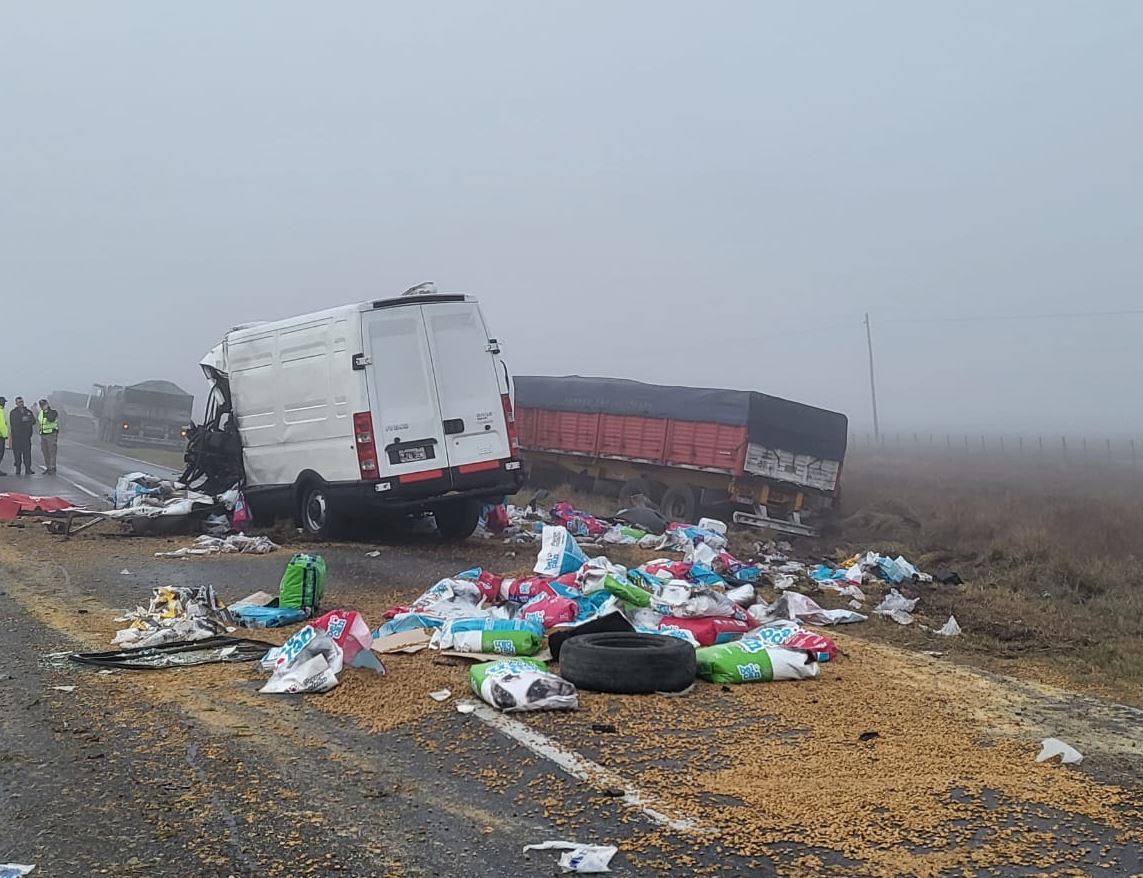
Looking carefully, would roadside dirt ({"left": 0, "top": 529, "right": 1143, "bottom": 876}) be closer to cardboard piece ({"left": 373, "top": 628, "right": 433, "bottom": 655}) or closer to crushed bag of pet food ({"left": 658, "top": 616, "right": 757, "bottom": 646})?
cardboard piece ({"left": 373, "top": 628, "right": 433, "bottom": 655})

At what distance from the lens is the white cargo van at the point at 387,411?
444 inches

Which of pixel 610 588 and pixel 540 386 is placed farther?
pixel 540 386

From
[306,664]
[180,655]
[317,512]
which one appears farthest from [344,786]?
[317,512]

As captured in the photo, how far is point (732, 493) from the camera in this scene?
60.8 ft

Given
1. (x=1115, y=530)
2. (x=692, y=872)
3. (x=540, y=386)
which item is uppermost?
(x=540, y=386)

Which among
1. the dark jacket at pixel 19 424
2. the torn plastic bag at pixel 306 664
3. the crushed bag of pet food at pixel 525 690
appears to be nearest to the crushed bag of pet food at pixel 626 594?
the crushed bag of pet food at pixel 525 690

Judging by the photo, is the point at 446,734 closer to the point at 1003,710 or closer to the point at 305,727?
the point at 305,727

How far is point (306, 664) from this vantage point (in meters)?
5.85

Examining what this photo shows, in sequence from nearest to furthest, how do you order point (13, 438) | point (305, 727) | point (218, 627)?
point (305, 727) < point (218, 627) < point (13, 438)

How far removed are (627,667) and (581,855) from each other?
2.05 metres

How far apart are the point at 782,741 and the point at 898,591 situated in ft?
21.6

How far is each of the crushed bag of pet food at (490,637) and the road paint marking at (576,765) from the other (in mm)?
1051

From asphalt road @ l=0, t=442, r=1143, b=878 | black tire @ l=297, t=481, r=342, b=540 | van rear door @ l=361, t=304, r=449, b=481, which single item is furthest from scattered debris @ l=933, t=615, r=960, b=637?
black tire @ l=297, t=481, r=342, b=540

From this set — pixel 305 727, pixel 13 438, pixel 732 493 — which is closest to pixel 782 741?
pixel 305 727
